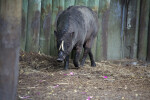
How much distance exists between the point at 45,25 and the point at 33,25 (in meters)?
0.38

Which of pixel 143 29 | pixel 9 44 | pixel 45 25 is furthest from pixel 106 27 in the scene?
pixel 9 44

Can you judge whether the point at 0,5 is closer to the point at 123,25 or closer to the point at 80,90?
the point at 80,90

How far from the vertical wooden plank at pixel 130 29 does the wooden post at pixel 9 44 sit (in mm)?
6721

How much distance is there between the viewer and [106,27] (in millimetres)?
8438

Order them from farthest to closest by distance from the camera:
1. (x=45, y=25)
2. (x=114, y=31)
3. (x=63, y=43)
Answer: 1. (x=114, y=31)
2. (x=45, y=25)
3. (x=63, y=43)

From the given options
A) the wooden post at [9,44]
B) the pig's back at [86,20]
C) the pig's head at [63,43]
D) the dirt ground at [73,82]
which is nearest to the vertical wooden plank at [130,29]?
the dirt ground at [73,82]

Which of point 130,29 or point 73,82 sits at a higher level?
point 130,29

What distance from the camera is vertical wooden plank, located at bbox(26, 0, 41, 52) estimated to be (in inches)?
293

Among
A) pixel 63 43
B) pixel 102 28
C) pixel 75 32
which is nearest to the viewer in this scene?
pixel 63 43

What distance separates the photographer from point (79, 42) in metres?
6.83

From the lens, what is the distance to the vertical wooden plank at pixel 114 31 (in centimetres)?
920

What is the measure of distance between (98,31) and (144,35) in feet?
6.09

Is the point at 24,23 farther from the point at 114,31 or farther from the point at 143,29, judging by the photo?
the point at 143,29

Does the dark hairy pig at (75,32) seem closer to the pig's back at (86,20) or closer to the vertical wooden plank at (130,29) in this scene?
the pig's back at (86,20)
